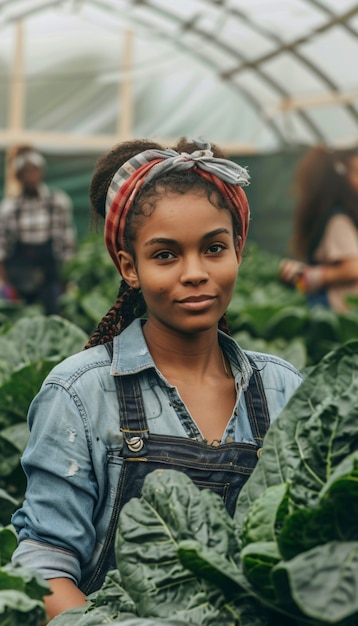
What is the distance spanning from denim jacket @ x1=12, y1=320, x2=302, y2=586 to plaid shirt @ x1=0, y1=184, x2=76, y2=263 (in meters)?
9.14

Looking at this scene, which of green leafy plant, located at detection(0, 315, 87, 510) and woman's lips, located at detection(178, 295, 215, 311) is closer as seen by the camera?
woman's lips, located at detection(178, 295, 215, 311)

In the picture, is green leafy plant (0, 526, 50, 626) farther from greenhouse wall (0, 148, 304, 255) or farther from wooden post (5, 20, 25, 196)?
wooden post (5, 20, 25, 196)

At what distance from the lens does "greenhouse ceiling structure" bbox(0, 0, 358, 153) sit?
17.1 m

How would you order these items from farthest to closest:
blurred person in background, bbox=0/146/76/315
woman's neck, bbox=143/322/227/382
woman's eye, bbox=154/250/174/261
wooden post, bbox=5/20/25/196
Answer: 1. wooden post, bbox=5/20/25/196
2. blurred person in background, bbox=0/146/76/315
3. woman's neck, bbox=143/322/227/382
4. woman's eye, bbox=154/250/174/261

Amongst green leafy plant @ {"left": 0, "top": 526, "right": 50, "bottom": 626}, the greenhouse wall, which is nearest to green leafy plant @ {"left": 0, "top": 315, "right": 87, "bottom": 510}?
green leafy plant @ {"left": 0, "top": 526, "right": 50, "bottom": 626}

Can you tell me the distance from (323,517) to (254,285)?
858 centimetres

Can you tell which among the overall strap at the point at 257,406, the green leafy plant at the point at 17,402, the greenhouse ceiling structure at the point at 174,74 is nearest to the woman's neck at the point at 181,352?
the overall strap at the point at 257,406

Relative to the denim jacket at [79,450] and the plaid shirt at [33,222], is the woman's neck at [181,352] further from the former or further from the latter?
the plaid shirt at [33,222]

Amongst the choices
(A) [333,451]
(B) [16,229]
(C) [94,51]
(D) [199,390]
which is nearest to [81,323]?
(B) [16,229]

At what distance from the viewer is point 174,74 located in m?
18.8

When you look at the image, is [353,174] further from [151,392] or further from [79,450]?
[79,450]

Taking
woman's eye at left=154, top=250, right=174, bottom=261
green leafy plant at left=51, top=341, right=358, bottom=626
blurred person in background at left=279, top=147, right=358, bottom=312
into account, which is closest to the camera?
green leafy plant at left=51, top=341, right=358, bottom=626

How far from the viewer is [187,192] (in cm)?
249

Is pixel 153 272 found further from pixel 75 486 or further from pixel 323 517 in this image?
pixel 323 517
